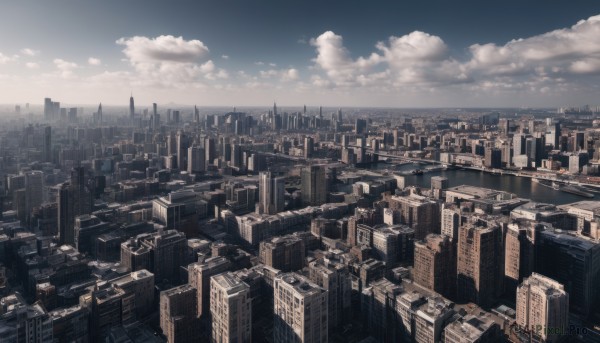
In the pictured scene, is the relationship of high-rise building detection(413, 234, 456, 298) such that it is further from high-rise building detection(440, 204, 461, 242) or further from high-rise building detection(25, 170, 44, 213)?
high-rise building detection(25, 170, 44, 213)

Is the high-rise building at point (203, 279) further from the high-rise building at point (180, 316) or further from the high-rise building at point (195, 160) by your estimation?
the high-rise building at point (195, 160)

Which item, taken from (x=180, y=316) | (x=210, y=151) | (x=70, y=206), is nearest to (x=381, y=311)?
(x=180, y=316)

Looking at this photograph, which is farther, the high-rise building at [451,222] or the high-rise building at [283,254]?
the high-rise building at [451,222]

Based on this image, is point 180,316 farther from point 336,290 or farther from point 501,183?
point 501,183

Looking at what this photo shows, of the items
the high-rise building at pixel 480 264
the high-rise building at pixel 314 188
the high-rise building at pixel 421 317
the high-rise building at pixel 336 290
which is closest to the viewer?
the high-rise building at pixel 421 317

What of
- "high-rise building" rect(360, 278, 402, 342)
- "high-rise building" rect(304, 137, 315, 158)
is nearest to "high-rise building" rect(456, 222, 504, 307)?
"high-rise building" rect(360, 278, 402, 342)

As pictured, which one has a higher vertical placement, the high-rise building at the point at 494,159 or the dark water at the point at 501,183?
the high-rise building at the point at 494,159

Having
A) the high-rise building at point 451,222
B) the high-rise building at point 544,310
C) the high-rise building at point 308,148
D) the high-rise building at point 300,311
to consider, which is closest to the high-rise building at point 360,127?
the high-rise building at point 308,148
